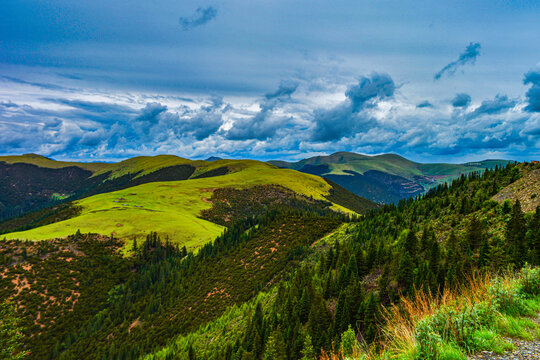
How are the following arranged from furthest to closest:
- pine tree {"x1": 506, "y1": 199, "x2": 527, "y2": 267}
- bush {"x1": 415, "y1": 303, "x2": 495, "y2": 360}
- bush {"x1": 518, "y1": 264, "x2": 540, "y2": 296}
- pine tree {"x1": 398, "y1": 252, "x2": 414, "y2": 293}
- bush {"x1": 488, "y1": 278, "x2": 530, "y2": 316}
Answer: pine tree {"x1": 398, "y1": 252, "x2": 414, "y2": 293}
pine tree {"x1": 506, "y1": 199, "x2": 527, "y2": 267}
bush {"x1": 518, "y1": 264, "x2": 540, "y2": 296}
bush {"x1": 488, "y1": 278, "x2": 530, "y2": 316}
bush {"x1": 415, "y1": 303, "x2": 495, "y2": 360}

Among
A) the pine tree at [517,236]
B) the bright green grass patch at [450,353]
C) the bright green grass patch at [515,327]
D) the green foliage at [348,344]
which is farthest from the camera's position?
the pine tree at [517,236]

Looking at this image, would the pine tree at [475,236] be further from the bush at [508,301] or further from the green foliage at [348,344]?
the bush at [508,301]

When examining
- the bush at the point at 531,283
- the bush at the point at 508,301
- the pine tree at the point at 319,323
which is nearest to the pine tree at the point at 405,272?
the pine tree at the point at 319,323

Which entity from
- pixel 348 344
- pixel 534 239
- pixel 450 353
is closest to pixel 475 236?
pixel 534 239

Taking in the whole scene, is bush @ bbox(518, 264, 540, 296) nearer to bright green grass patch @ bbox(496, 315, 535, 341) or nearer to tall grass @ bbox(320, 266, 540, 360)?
tall grass @ bbox(320, 266, 540, 360)

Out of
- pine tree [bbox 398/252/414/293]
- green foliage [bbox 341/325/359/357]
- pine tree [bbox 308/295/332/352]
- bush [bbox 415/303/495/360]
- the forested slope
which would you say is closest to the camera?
bush [bbox 415/303/495/360]

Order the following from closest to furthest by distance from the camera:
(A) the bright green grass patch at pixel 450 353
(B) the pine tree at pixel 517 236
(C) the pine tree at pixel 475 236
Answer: (A) the bright green grass patch at pixel 450 353
(B) the pine tree at pixel 517 236
(C) the pine tree at pixel 475 236

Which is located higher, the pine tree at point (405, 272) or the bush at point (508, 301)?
the bush at point (508, 301)

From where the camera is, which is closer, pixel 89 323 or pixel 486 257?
pixel 486 257

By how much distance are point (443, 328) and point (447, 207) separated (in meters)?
66.7

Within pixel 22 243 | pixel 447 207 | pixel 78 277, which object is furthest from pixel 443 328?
pixel 22 243

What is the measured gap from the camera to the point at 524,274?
12.6 m

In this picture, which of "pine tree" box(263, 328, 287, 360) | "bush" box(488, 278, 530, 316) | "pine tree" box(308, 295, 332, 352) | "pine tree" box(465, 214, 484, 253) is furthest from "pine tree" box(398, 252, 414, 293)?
"bush" box(488, 278, 530, 316)

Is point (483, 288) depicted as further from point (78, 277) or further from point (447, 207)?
point (78, 277)
